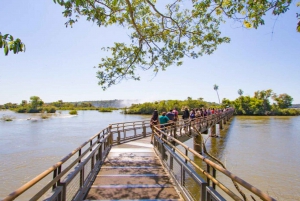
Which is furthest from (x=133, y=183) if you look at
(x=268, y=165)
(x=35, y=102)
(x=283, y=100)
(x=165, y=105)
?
(x=35, y=102)

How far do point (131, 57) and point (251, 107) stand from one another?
272ft

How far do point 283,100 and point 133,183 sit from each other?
346 feet

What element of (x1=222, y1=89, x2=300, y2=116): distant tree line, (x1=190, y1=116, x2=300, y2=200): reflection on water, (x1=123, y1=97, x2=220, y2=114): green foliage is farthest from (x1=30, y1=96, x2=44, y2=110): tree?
(x1=190, y1=116, x2=300, y2=200): reflection on water

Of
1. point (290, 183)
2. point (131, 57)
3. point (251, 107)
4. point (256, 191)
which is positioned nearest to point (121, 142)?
point (131, 57)

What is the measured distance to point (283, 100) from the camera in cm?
9200

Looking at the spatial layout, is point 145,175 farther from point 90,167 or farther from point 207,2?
point 207,2

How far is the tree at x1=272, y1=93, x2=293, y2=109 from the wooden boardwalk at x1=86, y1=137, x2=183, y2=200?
101 meters

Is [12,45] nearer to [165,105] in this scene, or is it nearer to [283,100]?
[165,105]

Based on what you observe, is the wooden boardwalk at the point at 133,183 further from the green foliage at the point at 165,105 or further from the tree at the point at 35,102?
the tree at the point at 35,102

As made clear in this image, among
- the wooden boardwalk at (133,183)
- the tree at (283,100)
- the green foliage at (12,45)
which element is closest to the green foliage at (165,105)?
the tree at (283,100)

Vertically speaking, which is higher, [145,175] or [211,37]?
[211,37]

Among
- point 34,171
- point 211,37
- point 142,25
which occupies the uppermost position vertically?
point 142,25

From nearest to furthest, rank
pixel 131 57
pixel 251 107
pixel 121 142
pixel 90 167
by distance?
pixel 90 167
pixel 131 57
pixel 121 142
pixel 251 107

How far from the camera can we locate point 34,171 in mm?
13711
